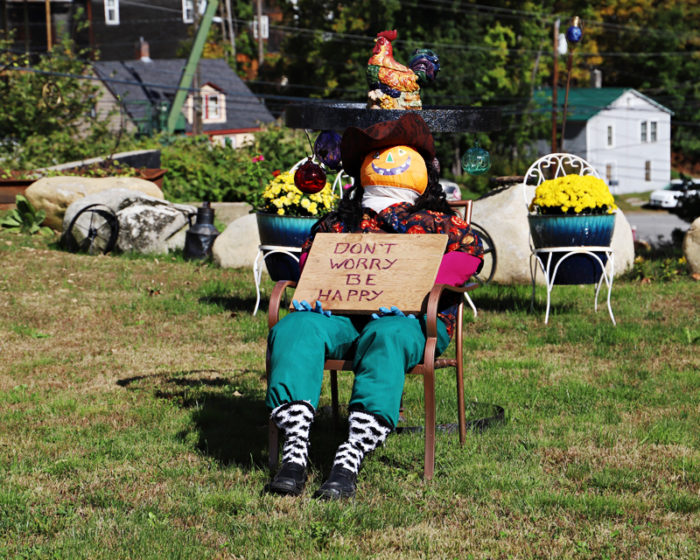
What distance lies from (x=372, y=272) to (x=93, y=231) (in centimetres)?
820

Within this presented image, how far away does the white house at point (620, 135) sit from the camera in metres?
48.4

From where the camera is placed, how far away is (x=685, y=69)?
5328cm

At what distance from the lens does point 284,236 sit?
8.01 meters

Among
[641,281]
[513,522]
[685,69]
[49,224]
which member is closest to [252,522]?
[513,522]

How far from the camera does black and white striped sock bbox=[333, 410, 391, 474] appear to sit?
3992mm

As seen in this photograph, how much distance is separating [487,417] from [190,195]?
1119cm

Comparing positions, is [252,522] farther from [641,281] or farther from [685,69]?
[685,69]

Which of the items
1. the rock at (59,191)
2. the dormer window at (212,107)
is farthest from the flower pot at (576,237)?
the dormer window at (212,107)

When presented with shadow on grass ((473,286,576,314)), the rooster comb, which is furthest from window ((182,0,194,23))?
the rooster comb

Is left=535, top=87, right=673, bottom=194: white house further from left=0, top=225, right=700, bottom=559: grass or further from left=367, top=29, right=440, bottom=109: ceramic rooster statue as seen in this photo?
left=367, top=29, right=440, bottom=109: ceramic rooster statue

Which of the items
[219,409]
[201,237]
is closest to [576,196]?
[219,409]

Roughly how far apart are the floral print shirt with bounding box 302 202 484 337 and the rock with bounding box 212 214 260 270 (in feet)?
20.2

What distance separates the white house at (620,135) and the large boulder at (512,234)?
36469mm

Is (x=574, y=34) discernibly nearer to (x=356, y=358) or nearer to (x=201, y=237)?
(x=201, y=237)
